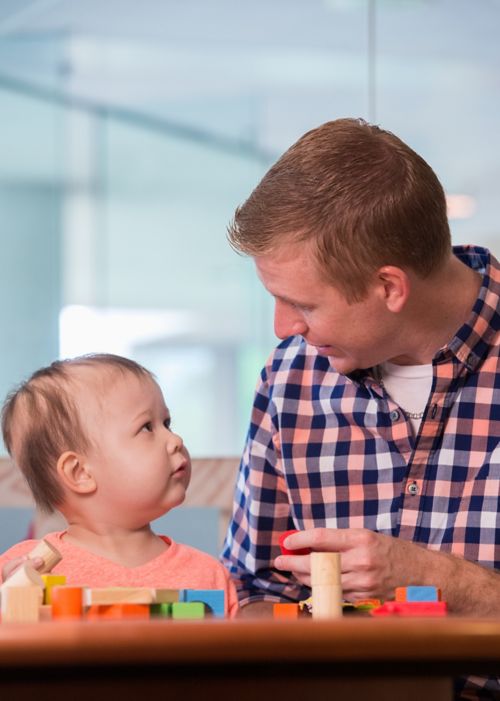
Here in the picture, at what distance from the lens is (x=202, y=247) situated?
15.7ft

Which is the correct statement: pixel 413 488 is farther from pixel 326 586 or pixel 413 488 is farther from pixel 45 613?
pixel 45 613

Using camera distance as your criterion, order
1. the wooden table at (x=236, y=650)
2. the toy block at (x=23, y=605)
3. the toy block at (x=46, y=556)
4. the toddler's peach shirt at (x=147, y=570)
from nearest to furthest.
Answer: the wooden table at (x=236, y=650) < the toy block at (x=23, y=605) < the toy block at (x=46, y=556) < the toddler's peach shirt at (x=147, y=570)

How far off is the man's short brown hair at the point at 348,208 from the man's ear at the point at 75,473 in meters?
0.36

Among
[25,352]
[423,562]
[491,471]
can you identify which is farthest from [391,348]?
[25,352]

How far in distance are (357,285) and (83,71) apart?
3.60 meters

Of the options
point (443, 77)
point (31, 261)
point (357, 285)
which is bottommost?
point (357, 285)

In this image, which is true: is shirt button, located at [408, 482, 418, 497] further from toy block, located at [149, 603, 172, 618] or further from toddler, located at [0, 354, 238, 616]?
toy block, located at [149, 603, 172, 618]

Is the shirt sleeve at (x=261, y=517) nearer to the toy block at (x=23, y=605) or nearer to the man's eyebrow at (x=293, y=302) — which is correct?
the man's eyebrow at (x=293, y=302)

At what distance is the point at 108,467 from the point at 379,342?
0.40 meters

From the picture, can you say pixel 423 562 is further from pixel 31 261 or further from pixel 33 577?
pixel 31 261

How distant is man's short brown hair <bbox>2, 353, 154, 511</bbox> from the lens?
4.76 feet

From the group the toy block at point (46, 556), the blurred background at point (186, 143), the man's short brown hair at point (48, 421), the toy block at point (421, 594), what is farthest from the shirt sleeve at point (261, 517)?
the blurred background at point (186, 143)

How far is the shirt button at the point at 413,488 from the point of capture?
1584 mm

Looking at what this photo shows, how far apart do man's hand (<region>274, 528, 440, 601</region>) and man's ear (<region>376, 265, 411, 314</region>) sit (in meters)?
0.35
